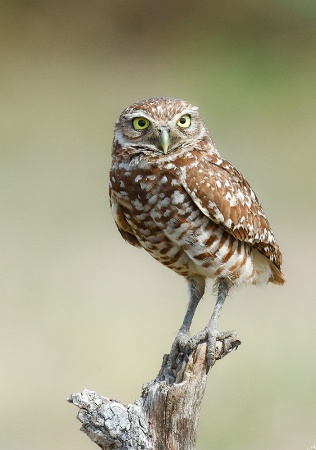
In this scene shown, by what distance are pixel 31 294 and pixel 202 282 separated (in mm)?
5367

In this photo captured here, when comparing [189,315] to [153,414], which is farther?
[189,315]

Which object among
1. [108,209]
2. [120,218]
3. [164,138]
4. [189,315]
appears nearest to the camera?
[164,138]

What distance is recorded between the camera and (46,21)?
21.4 meters

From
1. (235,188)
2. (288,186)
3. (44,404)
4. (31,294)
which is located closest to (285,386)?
(44,404)

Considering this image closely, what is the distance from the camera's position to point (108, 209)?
1285 centimetres

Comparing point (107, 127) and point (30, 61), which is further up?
point (30, 61)

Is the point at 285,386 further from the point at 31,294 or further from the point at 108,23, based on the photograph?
the point at 108,23

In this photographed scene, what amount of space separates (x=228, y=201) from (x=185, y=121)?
1.33 ft

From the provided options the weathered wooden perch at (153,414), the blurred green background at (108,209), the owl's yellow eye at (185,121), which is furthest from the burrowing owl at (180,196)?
the blurred green background at (108,209)

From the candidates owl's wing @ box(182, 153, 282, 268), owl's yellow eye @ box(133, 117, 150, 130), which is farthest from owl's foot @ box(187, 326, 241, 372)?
owl's yellow eye @ box(133, 117, 150, 130)

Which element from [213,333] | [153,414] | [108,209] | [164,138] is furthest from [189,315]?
[108,209]

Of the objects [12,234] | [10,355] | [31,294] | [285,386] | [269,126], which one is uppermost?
[269,126]

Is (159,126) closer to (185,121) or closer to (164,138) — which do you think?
(164,138)

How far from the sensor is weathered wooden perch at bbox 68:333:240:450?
4438 mm
